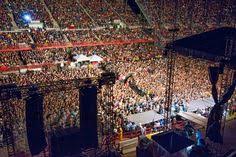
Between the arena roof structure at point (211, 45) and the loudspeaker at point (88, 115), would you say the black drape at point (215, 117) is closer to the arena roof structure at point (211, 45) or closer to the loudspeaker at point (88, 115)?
the arena roof structure at point (211, 45)

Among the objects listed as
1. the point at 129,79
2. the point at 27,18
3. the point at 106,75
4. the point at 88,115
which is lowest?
the point at 88,115

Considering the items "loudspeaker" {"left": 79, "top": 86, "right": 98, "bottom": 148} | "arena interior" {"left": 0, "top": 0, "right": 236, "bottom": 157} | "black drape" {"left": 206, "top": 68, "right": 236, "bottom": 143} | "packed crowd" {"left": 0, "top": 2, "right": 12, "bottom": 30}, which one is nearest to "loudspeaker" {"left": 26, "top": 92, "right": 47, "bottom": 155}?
"arena interior" {"left": 0, "top": 0, "right": 236, "bottom": 157}

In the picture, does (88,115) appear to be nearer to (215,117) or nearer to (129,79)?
(215,117)

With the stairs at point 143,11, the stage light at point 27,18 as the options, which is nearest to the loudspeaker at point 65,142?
the stage light at point 27,18

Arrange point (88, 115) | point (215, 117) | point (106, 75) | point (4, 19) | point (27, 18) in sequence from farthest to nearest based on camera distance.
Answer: point (27, 18) < point (4, 19) < point (215, 117) < point (88, 115) < point (106, 75)

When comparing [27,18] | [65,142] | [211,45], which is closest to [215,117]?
[211,45]

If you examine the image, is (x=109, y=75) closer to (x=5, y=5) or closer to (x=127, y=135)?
(x=127, y=135)
